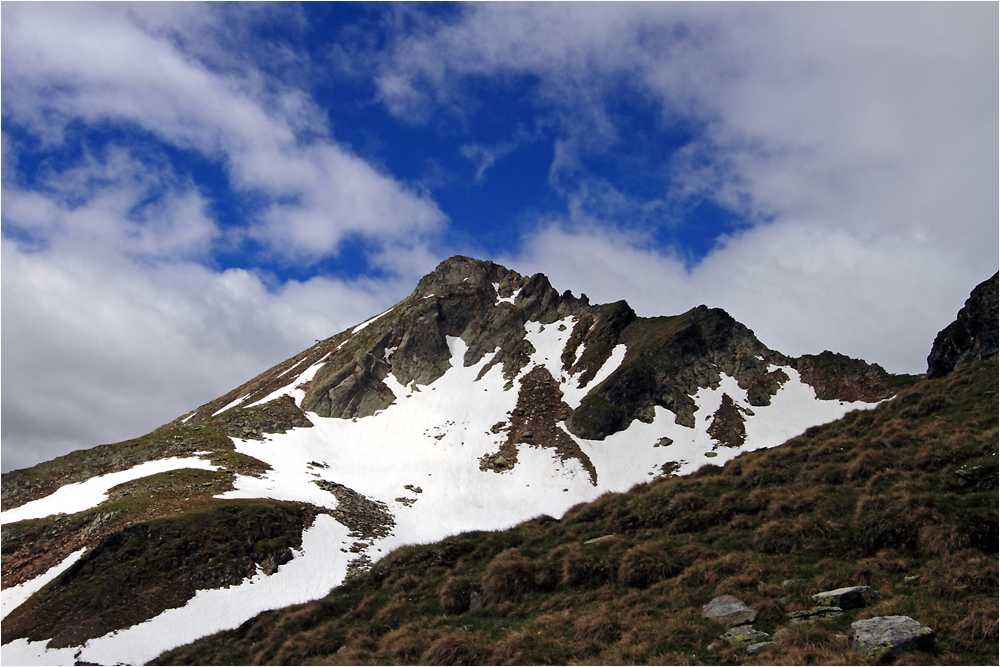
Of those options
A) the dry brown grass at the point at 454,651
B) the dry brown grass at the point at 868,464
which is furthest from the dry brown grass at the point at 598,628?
the dry brown grass at the point at 868,464

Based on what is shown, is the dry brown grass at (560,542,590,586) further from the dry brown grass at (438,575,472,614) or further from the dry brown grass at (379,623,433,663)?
the dry brown grass at (379,623,433,663)

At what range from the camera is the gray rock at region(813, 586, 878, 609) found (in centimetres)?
1391

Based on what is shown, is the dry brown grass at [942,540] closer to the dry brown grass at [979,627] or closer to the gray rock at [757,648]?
the dry brown grass at [979,627]

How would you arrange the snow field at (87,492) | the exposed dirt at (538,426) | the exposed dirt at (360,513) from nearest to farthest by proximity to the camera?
the snow field at (87,492), the exposed dirt at (360,513), the exposed dirt at (538,426)

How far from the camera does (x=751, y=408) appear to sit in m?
89.7

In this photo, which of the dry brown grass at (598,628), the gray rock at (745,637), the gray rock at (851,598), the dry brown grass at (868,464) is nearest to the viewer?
the gray rock at (745,637)

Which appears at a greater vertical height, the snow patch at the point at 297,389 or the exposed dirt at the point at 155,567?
the snow patch at the point at 297,389

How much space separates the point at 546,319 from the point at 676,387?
112 ft

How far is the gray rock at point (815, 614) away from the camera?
13672 millimetres

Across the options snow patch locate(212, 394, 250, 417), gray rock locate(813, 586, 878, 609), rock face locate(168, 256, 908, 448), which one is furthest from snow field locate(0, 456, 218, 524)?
gray rock locate(813, 586, 878, 609)

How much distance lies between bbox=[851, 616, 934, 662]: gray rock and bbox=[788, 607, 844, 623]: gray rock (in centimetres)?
132

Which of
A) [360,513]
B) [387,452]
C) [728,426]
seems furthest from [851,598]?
[728,426]

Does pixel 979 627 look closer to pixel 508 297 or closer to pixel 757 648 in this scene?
pixel 757 648

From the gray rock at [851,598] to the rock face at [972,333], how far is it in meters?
41.0
